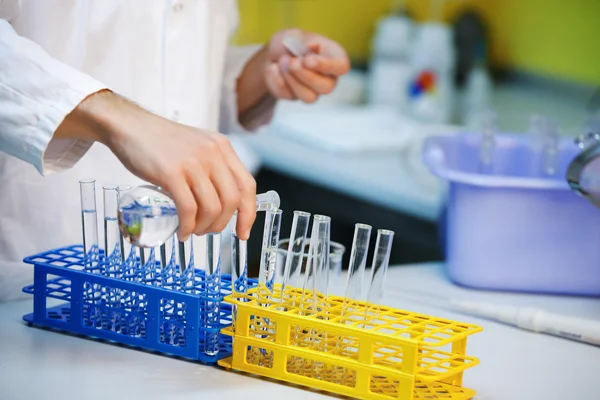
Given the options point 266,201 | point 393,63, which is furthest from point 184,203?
point 393,63

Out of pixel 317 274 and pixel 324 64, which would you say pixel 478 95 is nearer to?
pixel 324 64

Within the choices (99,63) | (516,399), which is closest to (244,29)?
(99,63)

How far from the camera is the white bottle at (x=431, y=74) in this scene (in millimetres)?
3014

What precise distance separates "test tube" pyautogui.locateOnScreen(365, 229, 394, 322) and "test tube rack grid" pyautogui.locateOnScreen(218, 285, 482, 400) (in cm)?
1

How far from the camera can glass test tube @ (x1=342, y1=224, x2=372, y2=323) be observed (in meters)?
1.11

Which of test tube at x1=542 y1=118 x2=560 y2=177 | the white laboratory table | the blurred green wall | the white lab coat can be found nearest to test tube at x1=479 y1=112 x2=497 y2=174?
test tube at x1=542 y1=118 x2=560 y2=177

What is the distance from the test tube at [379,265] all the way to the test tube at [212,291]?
204 millimetres

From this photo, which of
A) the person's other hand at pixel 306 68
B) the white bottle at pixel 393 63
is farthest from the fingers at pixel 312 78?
the white bottle at pixel 393 63

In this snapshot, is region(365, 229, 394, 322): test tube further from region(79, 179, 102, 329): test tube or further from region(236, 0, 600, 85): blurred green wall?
region(236, 0, 600, 85): blurred green wall

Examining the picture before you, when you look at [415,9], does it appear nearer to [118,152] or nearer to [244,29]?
[244,29]

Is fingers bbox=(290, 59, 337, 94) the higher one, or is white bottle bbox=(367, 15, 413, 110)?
white bottle bbox=(367, 15, 413, 110)

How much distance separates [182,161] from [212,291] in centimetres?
22

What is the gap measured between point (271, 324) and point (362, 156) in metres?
1.60

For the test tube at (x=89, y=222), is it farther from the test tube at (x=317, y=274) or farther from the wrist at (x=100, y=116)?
the test tube at (x=317, y=274)
